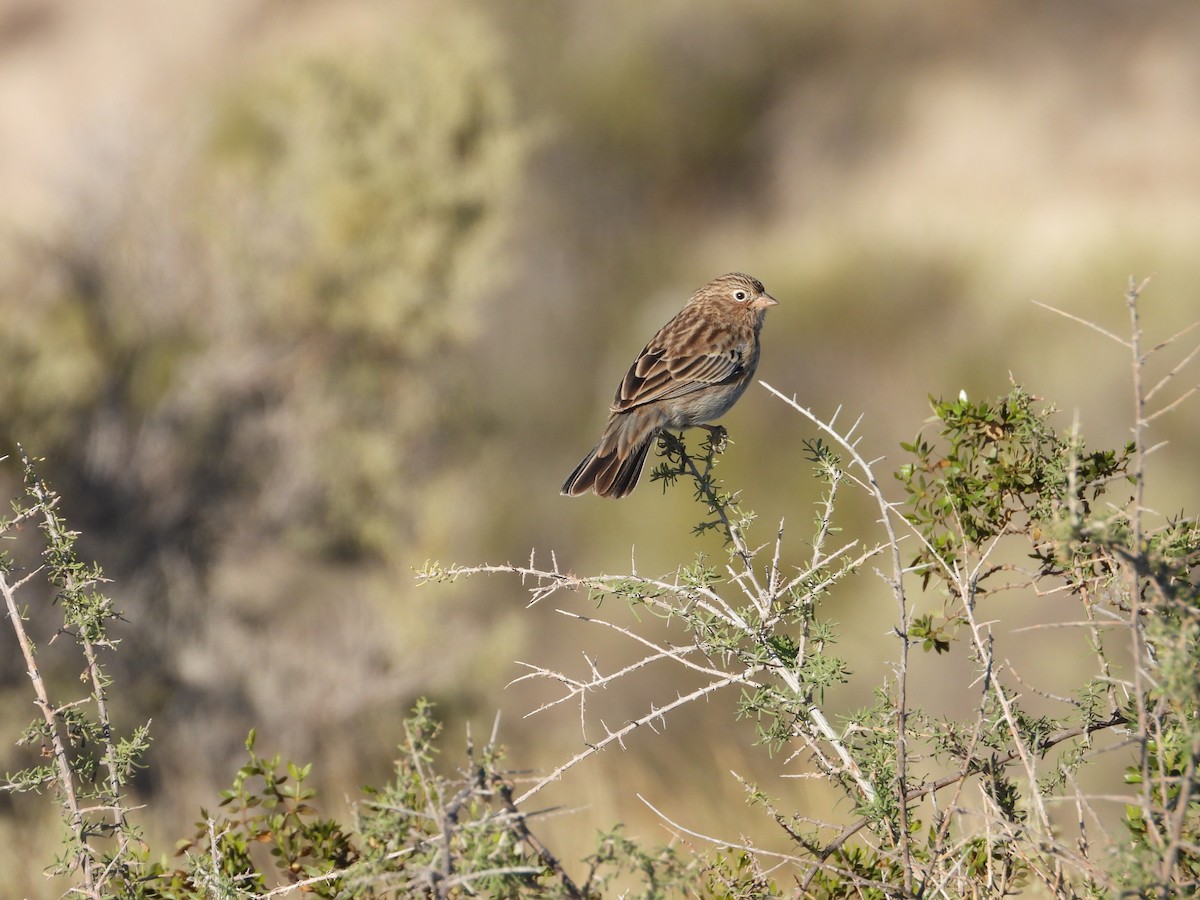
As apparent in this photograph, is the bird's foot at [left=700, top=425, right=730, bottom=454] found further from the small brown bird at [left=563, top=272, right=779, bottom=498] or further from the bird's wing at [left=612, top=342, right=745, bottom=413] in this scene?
the bird's wing at [left=612, top=342, right=745, bottom=413]

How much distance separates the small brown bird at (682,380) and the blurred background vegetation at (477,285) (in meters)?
1.26

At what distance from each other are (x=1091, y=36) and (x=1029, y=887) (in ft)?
84.6

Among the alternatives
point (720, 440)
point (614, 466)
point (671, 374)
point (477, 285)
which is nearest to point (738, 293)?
point (671, 374)

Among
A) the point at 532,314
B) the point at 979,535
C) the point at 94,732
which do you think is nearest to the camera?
the point at 94,732

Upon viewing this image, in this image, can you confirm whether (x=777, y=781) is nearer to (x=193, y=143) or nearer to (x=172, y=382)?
(x=172, y=382)

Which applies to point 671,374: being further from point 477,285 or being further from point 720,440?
point 477,285

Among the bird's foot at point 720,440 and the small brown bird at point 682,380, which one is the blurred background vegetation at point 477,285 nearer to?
the small brown bird at point 682,380

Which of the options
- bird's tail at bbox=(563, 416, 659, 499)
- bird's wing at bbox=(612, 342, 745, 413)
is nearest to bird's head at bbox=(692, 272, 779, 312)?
bird's wing at bbox=(612, 342, 745, 413)

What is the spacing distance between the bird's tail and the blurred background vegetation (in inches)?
47.6

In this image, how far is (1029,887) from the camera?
10.8 ft

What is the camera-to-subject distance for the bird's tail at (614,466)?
16.5ft

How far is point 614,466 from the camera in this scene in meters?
5.12

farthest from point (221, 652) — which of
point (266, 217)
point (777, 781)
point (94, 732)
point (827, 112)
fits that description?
point (827, 112)

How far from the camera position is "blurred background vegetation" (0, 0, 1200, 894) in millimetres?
10086
